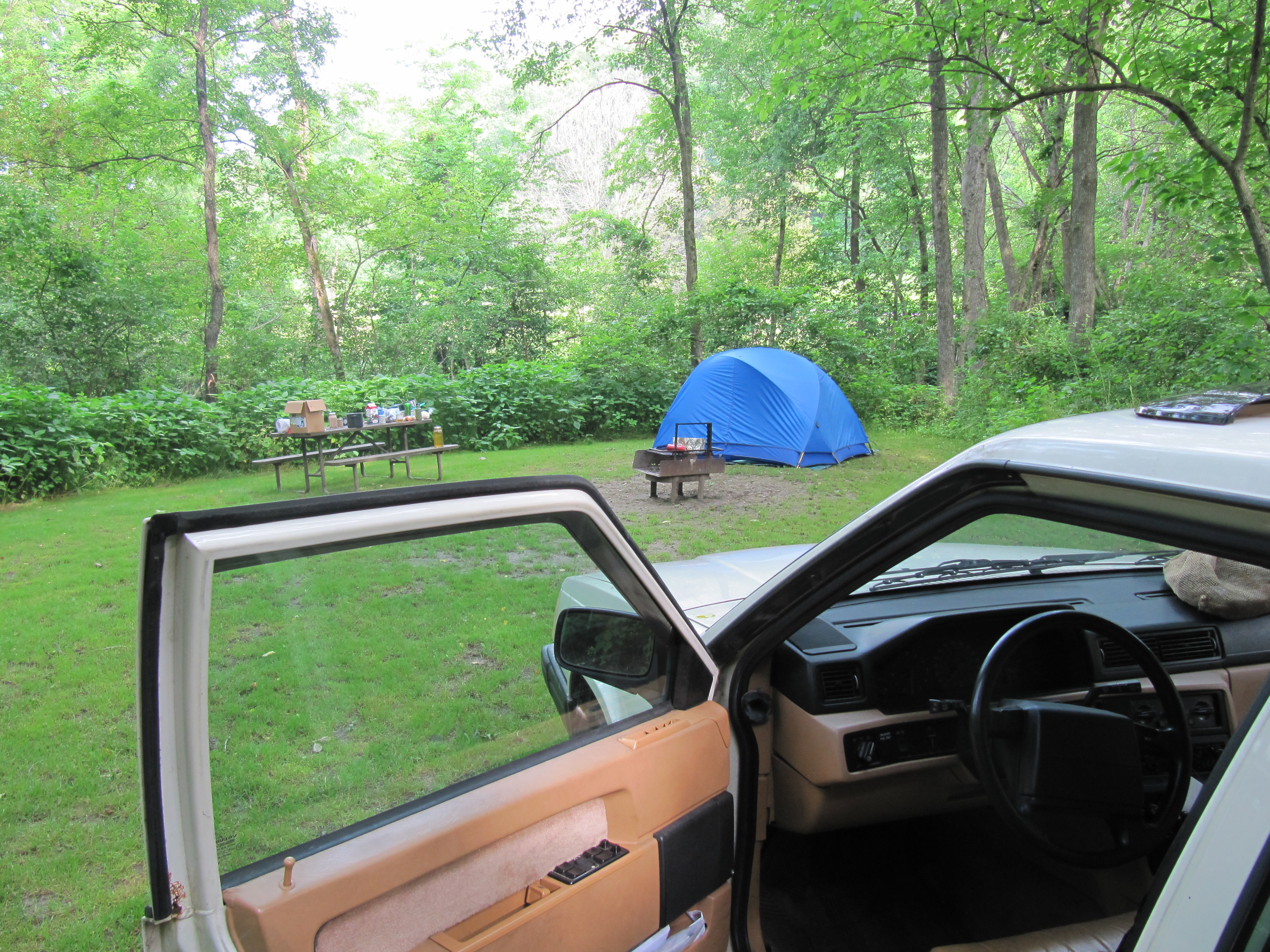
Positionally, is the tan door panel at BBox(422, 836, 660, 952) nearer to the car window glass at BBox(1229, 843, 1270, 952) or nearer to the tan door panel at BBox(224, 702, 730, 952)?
the tan door panel at BBox(224, 702, 730, 952)

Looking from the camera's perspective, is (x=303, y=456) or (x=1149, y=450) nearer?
(x=1149, y=450)

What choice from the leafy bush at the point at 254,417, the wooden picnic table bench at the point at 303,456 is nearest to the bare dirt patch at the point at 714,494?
the wooden picnic table bench at the point at 303,456

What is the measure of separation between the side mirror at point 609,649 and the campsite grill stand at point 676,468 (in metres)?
7.76

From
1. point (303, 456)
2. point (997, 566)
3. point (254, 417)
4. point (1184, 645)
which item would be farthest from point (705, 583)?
point (254, 417)

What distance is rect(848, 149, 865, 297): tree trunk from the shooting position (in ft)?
79.9

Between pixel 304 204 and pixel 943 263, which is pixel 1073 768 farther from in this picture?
pixel 304 204

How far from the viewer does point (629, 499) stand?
985cm

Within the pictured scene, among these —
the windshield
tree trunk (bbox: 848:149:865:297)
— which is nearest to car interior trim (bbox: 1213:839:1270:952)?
the windshield

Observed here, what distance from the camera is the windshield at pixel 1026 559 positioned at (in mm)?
2320

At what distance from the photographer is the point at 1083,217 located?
12.5 meters

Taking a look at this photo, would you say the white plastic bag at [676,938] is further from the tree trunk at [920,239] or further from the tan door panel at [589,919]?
the tree trunk at [920,239]

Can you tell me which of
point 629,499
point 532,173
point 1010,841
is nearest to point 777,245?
point 532,173

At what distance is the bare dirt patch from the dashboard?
6.32 m

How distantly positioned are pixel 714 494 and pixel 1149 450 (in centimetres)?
918
